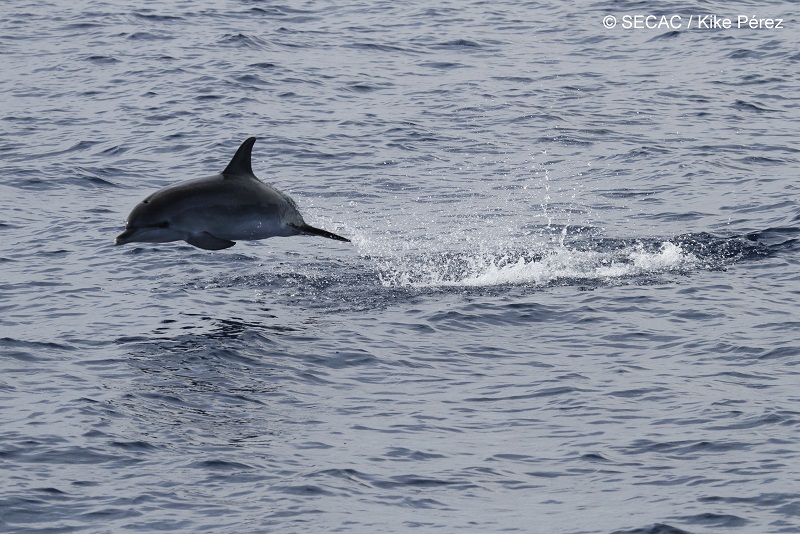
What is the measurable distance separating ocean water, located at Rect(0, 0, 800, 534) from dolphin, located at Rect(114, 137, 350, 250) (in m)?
1.25

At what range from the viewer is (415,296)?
1845 centimetres

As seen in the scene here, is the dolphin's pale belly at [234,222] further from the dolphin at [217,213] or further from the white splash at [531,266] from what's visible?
the white splash at [531,266]

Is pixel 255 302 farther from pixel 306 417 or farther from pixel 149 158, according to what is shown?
pixel 149 158

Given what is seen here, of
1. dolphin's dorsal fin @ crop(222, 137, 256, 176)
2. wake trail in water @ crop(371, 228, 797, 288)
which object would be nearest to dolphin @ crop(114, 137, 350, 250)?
dolphin's dorsal fin @ crop(222, 137, 256, 176)

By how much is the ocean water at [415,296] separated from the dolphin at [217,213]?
125 cm

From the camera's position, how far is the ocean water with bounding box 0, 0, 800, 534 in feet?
41.9

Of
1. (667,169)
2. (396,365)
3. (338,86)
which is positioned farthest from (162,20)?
(396,365)

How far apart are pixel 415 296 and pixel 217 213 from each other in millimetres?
3297

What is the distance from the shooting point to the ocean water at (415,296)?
503 inches

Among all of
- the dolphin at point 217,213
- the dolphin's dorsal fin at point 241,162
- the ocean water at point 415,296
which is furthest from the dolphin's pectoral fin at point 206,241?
the ocean water at point 415,296

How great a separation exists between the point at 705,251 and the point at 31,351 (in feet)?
30.1

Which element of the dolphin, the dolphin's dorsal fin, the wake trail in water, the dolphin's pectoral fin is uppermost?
the dolphin's dorsal fin

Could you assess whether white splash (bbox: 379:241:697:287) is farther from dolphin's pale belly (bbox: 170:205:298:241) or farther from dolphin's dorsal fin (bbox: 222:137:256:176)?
dolphin's dorsal fin (bbox: 222:137:256:176)

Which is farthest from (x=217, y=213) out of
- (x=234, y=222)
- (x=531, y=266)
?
(x=531, y=266)
